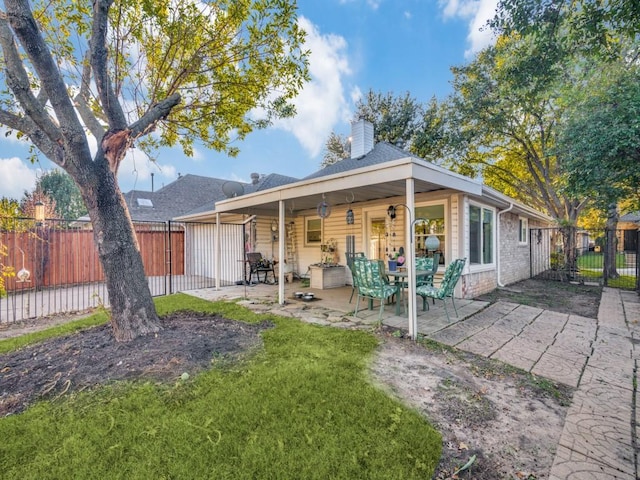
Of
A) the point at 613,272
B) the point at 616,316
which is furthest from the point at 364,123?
the point at 613,272

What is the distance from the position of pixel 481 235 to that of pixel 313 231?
202 inches

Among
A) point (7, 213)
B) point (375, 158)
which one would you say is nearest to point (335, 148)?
point (375, 158)

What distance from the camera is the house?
5.07m

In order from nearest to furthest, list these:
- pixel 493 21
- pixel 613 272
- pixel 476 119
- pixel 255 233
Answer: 1. pixel 493 21
2. pixel 255 233
3. pixel 613 272
4. pixel 476 119

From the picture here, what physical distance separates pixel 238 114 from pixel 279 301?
4.17 m

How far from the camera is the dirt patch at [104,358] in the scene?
284 centimetres

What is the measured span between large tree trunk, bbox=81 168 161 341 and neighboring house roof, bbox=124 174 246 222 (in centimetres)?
977

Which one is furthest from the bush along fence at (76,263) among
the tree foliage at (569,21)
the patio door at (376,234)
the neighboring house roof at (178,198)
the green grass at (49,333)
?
the tree foliage at (569,21)

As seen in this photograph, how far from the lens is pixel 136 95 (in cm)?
550

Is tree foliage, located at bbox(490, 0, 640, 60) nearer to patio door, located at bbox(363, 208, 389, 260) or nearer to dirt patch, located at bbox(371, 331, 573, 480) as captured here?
dirt patch, located at bbox(371, 331, 573, 480)

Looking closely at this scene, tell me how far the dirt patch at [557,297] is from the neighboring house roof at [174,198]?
39.4 feet

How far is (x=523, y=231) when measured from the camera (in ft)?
36.1

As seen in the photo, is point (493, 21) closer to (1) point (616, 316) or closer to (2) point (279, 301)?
(1) point (616, 316)

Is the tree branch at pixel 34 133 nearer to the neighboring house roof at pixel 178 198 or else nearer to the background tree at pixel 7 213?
the background tree at pixel 7 213
